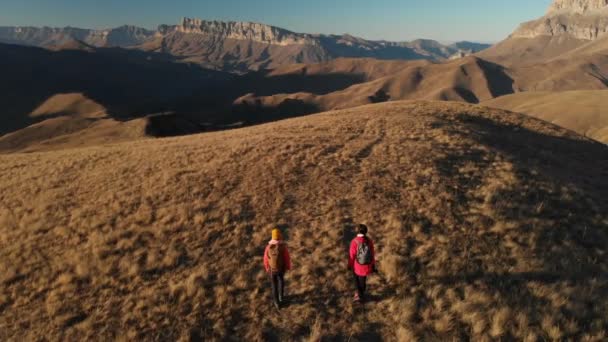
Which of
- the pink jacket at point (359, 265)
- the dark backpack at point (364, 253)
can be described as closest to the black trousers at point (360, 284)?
the pink jacket at point (359, 265)

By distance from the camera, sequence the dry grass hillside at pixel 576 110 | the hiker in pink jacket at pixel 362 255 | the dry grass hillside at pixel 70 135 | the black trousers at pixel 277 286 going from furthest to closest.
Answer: the dry grass hillside at pixel 576 110, the dry grass hillside at pixel 70 135, the black trousers at pixel 277 286, the hiker in pink jacket at pixel 362 255

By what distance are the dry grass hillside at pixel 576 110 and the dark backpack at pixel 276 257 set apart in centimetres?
9903

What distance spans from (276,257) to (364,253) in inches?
90.8

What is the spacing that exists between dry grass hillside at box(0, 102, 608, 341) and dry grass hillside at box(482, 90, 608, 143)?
287ft

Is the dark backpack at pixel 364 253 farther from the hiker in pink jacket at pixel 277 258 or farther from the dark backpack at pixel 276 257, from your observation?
the dark backpack at pixel 276 257

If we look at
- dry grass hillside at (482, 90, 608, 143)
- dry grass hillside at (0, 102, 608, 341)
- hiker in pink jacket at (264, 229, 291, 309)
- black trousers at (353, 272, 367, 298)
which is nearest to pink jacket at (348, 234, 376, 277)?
black trousers at (353, 272, 367, 298)

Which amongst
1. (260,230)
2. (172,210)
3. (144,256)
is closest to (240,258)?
(260,230)

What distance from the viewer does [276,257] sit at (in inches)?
385

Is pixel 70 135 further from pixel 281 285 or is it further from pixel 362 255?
pixel 362 255

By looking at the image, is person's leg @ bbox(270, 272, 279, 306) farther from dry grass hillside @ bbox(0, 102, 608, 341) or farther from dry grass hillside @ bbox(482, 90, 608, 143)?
dry grass hillside @ bbox(482, 90, 608, 143)

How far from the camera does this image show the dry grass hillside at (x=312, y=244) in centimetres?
988

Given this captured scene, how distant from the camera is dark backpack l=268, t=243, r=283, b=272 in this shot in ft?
32.2

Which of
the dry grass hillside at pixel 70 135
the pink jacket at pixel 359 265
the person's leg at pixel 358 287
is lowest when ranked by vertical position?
the person's leg at pixel 358 287

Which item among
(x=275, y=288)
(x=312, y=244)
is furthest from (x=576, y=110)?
(x=275, y=288)
